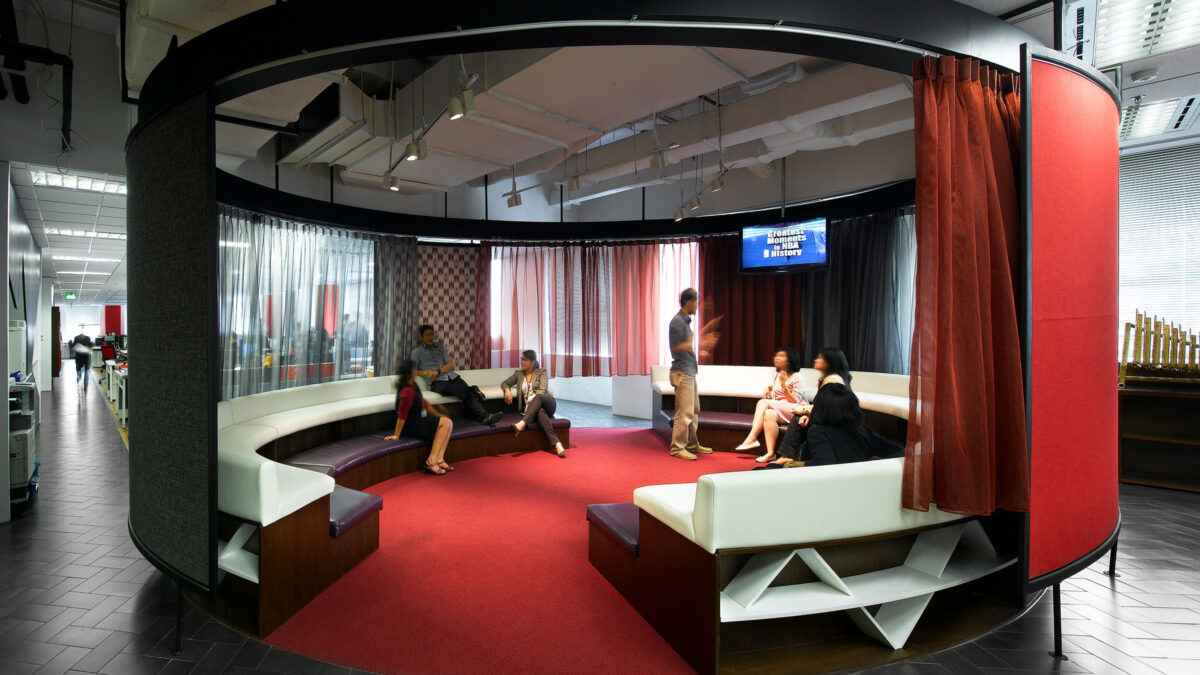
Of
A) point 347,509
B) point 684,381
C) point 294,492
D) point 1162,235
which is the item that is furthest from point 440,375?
point 1162,235

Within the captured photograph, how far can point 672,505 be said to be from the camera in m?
2.46

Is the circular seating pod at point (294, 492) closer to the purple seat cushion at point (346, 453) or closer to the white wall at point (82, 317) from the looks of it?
the purple seat cushion at point (346, 453)

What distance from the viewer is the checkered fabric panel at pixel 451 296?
7.45 m

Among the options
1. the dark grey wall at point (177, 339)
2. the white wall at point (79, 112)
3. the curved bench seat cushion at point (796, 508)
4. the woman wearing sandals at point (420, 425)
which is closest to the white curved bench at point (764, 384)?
the woman wearing sandals at point (420, 425)

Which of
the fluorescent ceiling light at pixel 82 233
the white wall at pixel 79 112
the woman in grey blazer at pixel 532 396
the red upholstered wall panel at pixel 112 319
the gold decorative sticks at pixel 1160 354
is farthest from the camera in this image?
the red upholstered wall panel at pixel 112 319

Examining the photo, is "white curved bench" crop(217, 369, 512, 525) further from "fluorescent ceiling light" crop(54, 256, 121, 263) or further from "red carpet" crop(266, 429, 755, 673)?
"fluorescent ceiling light" crop(54, 256, 121, 263)

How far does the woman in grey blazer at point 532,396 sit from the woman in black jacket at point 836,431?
300cm

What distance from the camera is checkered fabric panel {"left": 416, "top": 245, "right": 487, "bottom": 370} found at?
7449 mm

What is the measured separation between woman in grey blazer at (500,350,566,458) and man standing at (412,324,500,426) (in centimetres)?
33

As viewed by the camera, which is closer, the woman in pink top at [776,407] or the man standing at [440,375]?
the woman in pink top at [776,407]

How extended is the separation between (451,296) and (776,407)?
4.54 meters

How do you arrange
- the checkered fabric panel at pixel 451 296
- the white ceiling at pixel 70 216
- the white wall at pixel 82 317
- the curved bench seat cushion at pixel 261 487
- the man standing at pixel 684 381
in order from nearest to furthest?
the curved bench seat cushion at pixel 261 487 < the white ceiling at pixel 70 216 < the man standing at pixel 684 381 < the checkered fabric panel at pixel 451 296 < the white wall at pixel 82 317

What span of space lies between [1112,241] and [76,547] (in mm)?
6296

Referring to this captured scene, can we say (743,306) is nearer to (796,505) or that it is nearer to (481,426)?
(481,426)
